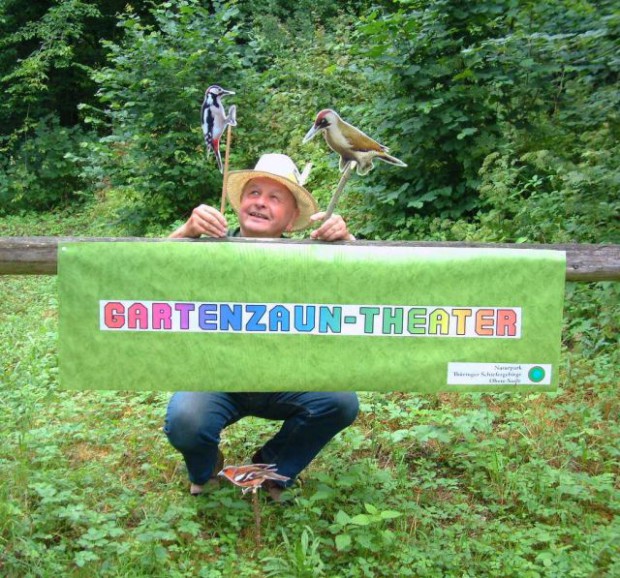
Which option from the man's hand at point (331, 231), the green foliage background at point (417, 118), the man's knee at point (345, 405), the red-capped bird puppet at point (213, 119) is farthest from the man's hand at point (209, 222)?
the green foliage background at point (417, 118)

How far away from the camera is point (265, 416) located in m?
2.94

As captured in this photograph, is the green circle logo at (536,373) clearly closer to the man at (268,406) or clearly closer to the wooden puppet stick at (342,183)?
the man at (268,406)

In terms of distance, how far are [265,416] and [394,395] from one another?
1517 mm

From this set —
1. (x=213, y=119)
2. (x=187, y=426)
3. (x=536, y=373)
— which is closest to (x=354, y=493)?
(x=187, y=426)

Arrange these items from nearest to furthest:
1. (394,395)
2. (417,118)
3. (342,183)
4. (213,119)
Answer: (342,183) → (213,119) → (394,395) → (417,118)

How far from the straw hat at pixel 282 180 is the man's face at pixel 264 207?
0.10ft

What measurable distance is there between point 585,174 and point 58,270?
360 centimetres

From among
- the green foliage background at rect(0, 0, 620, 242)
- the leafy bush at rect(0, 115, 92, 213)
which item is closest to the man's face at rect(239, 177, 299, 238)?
the green foliage background at rect(0, 0, 620, 242)

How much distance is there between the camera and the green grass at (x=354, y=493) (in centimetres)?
260

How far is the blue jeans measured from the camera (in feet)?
8.92

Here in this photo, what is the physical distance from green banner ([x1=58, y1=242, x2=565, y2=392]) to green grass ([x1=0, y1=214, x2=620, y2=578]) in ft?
2.03

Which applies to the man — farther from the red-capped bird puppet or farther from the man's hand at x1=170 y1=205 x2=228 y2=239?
the red-capped bird puppet

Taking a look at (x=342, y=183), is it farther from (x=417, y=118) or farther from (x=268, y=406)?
(x=417, y=118)

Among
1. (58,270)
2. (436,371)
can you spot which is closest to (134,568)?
(58,270)
